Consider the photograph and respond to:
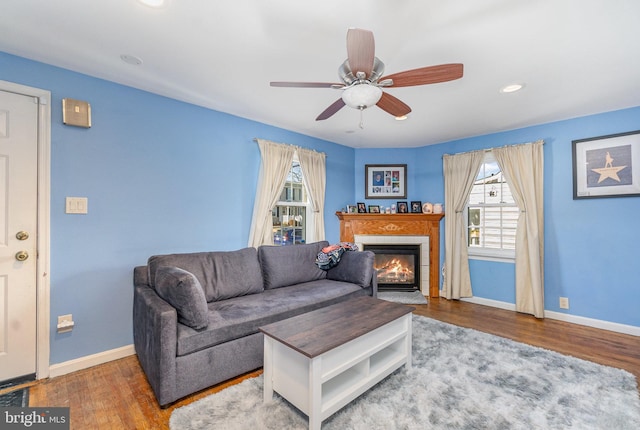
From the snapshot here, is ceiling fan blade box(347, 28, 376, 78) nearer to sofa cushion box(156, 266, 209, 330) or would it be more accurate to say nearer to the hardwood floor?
sofa cushion box(156, 266, 209, 330)

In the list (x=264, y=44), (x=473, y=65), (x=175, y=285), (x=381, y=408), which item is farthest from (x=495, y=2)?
(x=175, y=285)

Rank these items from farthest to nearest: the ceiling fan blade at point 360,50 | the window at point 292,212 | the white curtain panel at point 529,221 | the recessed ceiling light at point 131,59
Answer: the window at point 292,212 < the white curtain panel at point 529,221 < the recessed ceiling light at point 131,59 < the ceiling fan blade at point 360,50

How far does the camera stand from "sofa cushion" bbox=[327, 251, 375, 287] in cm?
338

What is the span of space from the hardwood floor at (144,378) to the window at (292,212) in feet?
6.38

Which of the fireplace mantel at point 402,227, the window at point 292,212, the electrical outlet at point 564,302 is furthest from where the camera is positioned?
the fireplace mantel at point 402,227

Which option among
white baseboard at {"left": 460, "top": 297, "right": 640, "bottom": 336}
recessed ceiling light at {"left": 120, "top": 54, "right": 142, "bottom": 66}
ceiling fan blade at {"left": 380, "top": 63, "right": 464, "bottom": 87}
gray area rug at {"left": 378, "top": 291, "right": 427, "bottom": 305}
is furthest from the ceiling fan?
white baseboard at {"left": 460, "top": 297, "right": 640, "bottom": 336}

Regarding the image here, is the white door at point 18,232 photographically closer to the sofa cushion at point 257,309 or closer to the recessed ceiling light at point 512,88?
the sofa cushion at point 257,309

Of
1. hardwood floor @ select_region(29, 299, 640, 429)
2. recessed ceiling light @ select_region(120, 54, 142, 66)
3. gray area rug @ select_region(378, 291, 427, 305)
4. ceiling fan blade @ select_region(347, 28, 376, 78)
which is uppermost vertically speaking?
recessed ceiling light @ select_region(120, 54, 142, 66)

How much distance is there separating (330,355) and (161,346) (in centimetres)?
106

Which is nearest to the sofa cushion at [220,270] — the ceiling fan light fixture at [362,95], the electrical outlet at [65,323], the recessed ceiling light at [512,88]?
the electrical outlet at [65,323]

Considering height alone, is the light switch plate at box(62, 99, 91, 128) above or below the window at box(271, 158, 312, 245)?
above

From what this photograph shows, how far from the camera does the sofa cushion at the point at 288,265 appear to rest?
313 cm

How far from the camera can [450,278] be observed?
4.32 m

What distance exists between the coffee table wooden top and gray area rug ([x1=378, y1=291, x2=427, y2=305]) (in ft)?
6.05
